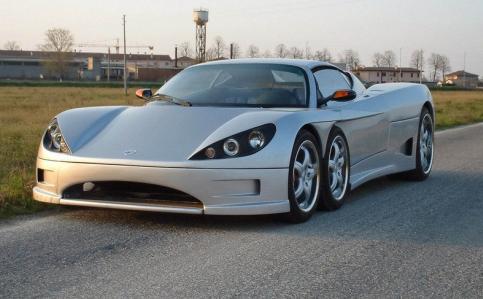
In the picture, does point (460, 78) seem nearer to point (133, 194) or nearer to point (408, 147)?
point (408, 147)

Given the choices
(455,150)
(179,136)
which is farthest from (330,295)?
(455,150)

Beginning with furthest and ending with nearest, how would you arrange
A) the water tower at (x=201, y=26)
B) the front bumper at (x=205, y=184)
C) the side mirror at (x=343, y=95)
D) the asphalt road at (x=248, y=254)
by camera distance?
the water tower at (x=201, y=26), the side mirror at (x=343, y=95), the front bumper at (x=205, y=184), the asphalt road at (x=248, y=254)

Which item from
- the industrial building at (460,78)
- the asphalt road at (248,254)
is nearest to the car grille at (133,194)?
the asphalt road at (248,254)

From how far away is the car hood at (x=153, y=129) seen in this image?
4793 millimetres

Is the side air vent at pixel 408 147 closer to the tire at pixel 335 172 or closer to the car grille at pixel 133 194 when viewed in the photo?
the tire at pixel 335 172

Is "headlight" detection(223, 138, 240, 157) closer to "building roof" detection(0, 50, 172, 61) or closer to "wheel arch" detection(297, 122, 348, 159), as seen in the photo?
"wheel arch" detection(297, 122, 348, 159)

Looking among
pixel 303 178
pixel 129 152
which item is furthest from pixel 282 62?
pixel 129 152

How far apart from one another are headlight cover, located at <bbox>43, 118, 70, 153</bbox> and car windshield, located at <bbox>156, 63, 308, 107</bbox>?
1112 millimetres

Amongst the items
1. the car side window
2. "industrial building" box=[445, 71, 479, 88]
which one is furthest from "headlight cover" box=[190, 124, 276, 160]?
"industrial building" box=[445, 71, 479, 88]

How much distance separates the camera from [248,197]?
475cm

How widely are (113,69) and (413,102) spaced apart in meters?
136

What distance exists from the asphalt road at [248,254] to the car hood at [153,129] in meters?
0.54

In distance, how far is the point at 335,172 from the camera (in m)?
5.80

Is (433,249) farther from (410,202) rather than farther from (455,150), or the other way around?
(455,150)
